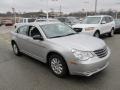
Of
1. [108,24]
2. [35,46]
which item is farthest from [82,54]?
[108,24]

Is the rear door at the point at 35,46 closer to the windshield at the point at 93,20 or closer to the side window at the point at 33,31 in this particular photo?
the side window at the point at 33,31

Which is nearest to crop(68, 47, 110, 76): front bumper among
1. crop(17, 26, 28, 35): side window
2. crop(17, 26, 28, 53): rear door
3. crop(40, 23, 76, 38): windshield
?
crop(40, 23, 76, 38): windshield

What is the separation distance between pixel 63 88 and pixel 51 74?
3.14 ft

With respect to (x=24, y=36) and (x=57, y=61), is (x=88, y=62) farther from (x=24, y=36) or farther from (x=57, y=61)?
(x=24, y=36)

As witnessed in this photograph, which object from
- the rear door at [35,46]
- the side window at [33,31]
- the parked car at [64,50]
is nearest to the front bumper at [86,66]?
the parked car at [64,50]

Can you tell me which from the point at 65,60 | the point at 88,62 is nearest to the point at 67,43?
the point at 65,60

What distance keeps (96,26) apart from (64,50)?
6513mm

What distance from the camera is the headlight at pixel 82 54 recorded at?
368 centimetres

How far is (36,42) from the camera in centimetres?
491

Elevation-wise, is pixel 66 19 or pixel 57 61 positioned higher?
pixel 66 19

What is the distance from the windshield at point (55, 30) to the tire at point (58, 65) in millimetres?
790

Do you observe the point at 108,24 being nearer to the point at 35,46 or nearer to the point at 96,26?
the point at 96,26

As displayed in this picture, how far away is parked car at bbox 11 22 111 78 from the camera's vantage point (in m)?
3.71

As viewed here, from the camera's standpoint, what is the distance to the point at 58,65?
4.23m
